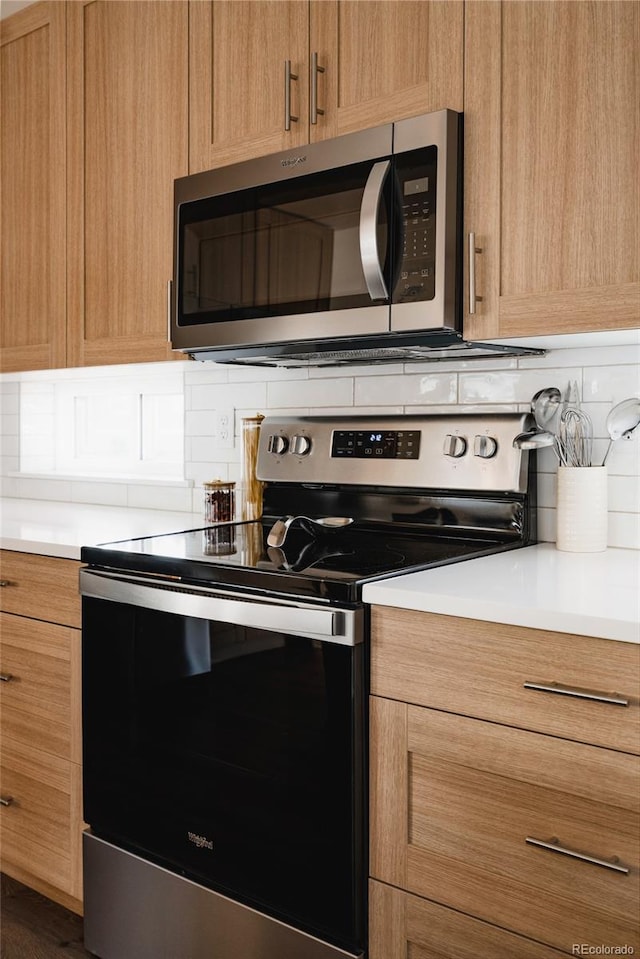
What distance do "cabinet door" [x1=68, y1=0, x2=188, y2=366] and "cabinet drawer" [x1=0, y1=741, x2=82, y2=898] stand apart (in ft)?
3.53

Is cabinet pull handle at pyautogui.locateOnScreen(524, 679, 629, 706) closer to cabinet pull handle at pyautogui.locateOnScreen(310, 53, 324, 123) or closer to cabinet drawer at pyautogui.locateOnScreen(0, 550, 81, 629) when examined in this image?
cabinet drawer at pyautogui.locateOnScreen(0, 550, 81, 629)

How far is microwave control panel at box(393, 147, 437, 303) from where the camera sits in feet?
5.47

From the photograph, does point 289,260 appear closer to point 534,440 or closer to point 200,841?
point 534,440

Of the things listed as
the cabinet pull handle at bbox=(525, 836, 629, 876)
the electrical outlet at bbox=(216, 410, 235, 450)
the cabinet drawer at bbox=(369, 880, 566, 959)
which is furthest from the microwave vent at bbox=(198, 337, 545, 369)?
the cabinet drawer at bbox=(369, 880, 566, 959)

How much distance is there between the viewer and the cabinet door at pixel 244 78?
1928mm

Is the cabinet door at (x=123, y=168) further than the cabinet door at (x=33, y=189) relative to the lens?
No

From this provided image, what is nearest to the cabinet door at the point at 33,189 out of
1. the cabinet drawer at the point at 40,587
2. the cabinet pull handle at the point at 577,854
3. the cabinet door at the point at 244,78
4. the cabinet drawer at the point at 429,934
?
the cabinet door at the point at 244,78

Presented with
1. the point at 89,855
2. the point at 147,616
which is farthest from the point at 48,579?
the point at 89,855

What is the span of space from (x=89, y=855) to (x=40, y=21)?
2357 mm

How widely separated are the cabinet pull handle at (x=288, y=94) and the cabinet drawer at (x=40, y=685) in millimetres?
1278

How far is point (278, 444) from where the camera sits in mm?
2295

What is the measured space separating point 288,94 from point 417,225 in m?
0.51

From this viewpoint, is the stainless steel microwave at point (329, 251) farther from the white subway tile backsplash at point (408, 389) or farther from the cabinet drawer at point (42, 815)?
the cabinet drawer at point (42, 815)

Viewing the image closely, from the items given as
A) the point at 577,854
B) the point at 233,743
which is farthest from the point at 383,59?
the point at 577,854
